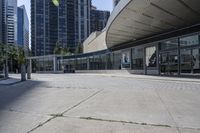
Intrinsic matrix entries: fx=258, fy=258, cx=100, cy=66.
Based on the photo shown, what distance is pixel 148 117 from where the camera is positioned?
6672 mm

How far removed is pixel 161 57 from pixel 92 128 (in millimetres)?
25223

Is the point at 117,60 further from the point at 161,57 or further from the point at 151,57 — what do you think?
the point at 161,57

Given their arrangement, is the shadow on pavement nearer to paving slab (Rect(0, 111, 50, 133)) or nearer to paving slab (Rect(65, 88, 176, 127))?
paving slab (Rect(0, 111, 50, 133))

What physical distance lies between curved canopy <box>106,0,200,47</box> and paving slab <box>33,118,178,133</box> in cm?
1364

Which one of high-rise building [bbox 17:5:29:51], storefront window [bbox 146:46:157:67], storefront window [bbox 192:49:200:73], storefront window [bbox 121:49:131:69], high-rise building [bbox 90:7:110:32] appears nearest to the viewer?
storefront window [bbox 192:49:200:73]

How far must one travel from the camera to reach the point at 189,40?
2459 cm

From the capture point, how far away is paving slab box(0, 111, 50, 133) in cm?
538

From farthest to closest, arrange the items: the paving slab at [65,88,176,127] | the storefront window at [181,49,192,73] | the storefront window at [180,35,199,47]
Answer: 1. the storefront window at [181,49,192,73]
2. the storefront window at [180,35,199,47]
3. the paving slab at [65,88,176,127]

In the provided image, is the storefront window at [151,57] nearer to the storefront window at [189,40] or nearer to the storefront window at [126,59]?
the storefront window at [126,59]

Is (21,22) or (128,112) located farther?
(21,22)

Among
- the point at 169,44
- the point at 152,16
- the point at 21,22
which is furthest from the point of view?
the point at 21,22

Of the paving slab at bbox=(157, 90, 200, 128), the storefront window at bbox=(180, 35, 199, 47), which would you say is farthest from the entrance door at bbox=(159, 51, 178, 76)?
the paving slab at bbox=(157, 90, 200, 128)

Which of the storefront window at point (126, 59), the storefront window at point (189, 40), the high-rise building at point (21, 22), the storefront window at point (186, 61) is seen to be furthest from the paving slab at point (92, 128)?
the high-rise building at point (21, 22)

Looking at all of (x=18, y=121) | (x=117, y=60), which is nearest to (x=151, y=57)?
(x=117, y=60)
